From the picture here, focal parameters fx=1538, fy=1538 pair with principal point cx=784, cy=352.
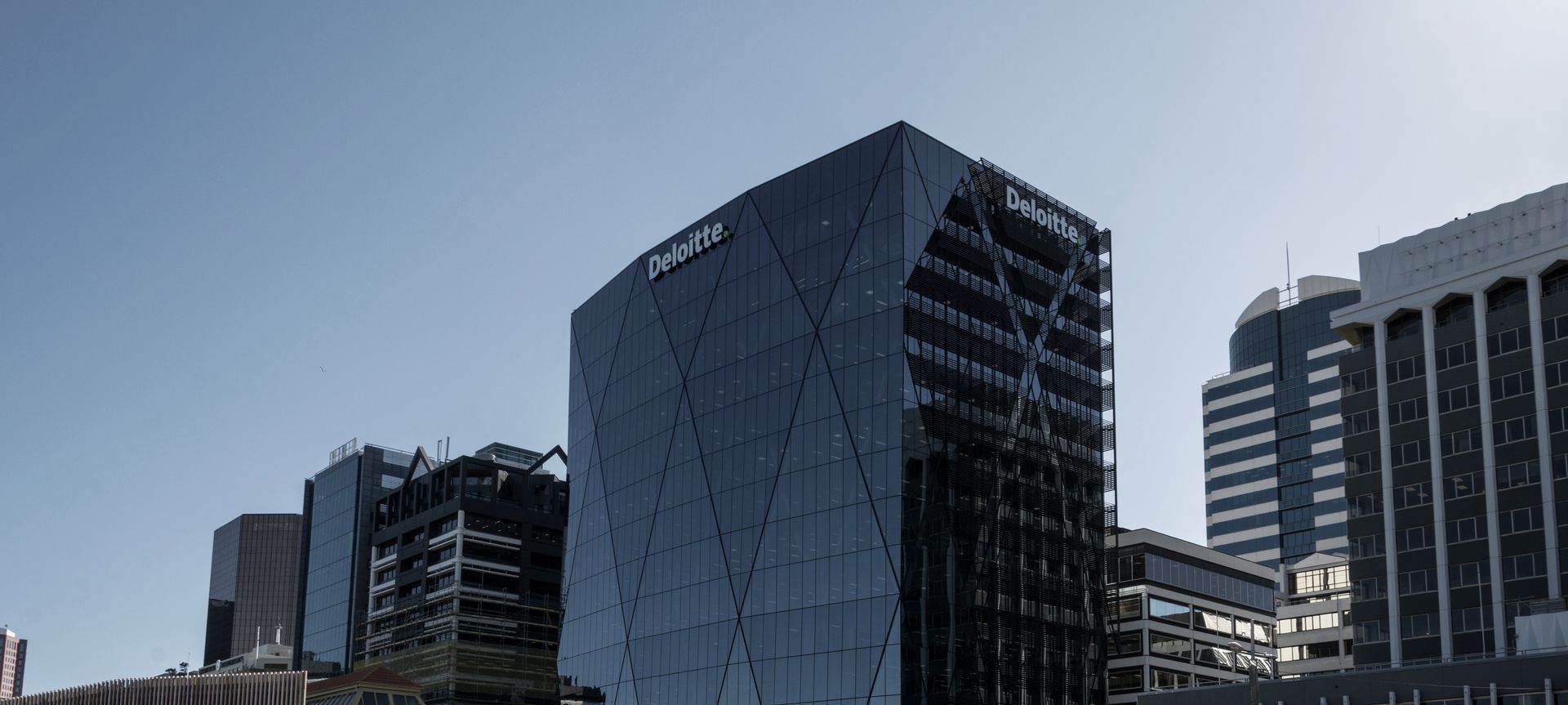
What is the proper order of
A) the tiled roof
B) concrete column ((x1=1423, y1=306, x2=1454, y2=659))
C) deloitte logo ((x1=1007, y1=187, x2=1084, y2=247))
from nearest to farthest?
the tiled roof < concrete column ((x1=1423, y1=306, x2=1454, y2=659)) < deloitte logo ((x1=1007, y1=187, x2=1084, y2=247))

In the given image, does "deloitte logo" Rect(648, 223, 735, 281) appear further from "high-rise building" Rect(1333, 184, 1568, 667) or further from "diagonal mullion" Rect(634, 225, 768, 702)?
"high-rise building" Rect(1333, 184, 1568, 667)

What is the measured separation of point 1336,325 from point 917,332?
35.7 metres

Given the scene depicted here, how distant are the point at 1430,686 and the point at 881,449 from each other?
1595 inches

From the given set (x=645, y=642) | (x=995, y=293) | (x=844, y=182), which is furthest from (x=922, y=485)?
(x=645, y=642)

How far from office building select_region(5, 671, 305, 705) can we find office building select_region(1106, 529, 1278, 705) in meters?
79.0

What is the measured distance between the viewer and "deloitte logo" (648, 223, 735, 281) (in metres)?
138

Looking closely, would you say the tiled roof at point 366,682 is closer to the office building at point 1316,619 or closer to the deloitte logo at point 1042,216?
the deloitte logo at point 1042,216

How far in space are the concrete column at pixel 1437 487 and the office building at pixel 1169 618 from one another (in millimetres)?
22016

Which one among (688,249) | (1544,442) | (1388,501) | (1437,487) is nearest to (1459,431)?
(1437,487)

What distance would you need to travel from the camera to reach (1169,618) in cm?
14175

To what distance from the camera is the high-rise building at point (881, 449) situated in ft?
365

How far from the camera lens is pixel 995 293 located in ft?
397

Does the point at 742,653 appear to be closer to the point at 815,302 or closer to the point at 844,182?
the point at 815,302

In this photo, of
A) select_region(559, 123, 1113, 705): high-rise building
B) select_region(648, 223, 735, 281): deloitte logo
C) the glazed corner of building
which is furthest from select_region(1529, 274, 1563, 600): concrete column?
select_region(648, 223, 735, 281): deloitte logo
